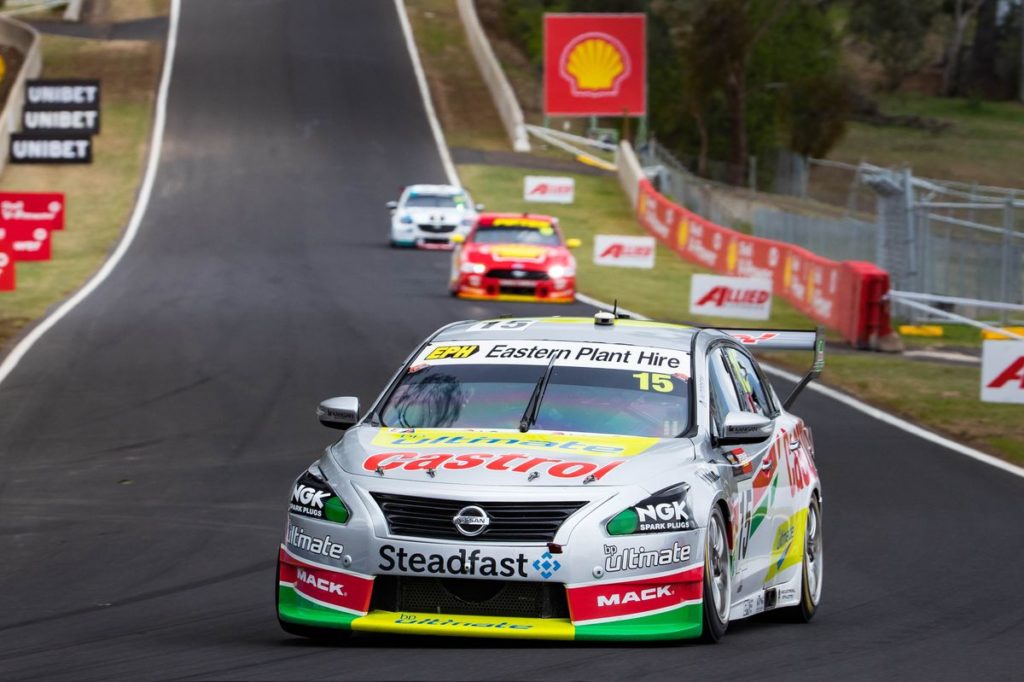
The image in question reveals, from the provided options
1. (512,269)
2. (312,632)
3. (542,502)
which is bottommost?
(512,269)

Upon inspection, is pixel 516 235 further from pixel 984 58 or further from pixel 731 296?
pixel 984 58

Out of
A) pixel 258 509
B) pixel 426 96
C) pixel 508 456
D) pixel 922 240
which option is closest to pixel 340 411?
pixel 508 456

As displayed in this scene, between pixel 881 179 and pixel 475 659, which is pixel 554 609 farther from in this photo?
pixel 881 179

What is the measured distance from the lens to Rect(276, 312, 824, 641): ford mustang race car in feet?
25.5

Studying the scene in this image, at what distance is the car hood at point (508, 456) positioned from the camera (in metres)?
7.96

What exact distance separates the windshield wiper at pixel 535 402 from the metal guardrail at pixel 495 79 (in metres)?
56.2

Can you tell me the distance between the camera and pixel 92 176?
55.1m

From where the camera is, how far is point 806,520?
10133 mm

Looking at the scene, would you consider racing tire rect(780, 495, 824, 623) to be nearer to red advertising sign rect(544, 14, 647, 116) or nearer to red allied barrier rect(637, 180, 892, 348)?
red allied barrier rect(637, 180, 892, 348)

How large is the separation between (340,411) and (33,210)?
2706cm

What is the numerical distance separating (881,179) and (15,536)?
21.1m

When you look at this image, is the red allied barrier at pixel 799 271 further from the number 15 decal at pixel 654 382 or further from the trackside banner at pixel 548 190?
the number 15 decal at pixel 654 382

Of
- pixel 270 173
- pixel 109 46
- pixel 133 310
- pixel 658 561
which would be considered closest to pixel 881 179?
pixel 133 310

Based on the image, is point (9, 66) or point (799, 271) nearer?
point (799, 271)
